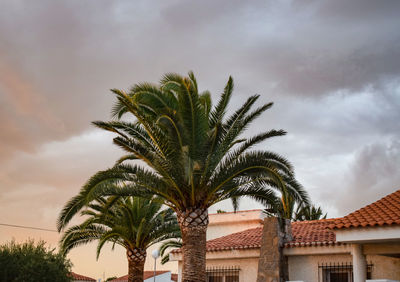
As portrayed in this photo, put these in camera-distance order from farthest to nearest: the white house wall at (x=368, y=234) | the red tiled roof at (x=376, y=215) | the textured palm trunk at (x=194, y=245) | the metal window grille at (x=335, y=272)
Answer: the metal window grille at (x=335, y=272) < the textured palm trunk at (x=194, y=245) < the red tiled roof at (x=376, y=215) < the white house wall at (x=368, y=234)

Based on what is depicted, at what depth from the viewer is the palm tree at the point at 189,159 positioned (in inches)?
584

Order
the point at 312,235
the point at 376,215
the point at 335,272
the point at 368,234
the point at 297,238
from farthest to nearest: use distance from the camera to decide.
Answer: the point at 312,235
the point at 297,238
the point at 335,272
the point at 376,215
the point at 368,234

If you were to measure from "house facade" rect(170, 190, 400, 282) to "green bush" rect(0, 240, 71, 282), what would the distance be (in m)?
4.73

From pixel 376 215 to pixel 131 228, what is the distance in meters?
11.6

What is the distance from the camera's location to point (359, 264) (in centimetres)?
1464

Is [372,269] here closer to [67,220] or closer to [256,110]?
[256,110]

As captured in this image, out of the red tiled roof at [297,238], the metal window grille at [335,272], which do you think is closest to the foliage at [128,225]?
the red tiled roof at [297,238]

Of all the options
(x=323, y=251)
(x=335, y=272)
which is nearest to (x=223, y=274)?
(x=323, y=251)

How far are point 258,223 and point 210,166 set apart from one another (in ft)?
57.3

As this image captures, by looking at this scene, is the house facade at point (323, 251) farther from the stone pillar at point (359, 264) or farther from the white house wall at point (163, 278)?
the white house wall at point (163, 278)

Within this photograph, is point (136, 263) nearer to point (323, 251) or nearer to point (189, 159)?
point (323, 251)

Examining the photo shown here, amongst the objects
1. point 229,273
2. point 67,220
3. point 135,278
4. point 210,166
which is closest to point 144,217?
point 135,278

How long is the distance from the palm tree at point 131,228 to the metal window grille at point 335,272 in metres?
7.80

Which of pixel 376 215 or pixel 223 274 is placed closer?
pixel 376 215
